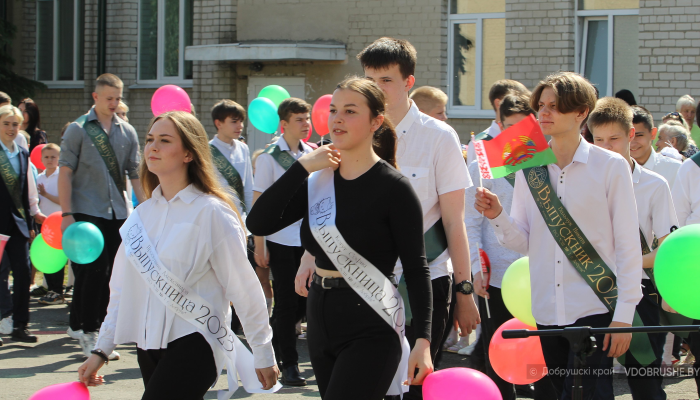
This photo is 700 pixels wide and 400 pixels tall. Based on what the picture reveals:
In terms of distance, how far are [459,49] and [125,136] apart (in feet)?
25.7

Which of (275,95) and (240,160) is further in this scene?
(275,95)

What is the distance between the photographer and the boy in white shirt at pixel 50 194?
9.84 m

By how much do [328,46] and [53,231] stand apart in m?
7.41

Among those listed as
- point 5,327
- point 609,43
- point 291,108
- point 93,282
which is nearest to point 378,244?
point 291,108

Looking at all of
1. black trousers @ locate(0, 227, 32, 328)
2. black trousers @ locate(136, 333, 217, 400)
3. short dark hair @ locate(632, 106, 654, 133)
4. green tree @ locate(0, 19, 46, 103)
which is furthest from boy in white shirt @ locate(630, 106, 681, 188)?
green tree @ locate(0, 19, 46, 103)

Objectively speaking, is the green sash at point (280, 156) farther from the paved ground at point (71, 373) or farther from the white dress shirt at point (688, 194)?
the white dress shirt at point (688, 194)

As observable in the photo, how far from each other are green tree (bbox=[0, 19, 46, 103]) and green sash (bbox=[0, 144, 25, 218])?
8990mm

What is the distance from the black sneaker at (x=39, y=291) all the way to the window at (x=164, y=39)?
7045 mm

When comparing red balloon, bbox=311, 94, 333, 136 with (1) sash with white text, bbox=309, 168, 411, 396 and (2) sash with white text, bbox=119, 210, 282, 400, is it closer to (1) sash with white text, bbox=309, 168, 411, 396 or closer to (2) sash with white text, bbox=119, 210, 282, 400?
(2) sash with white text, bbox=119, 210, 282, 400

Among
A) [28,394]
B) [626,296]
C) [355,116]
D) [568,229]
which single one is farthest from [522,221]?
[28,394]

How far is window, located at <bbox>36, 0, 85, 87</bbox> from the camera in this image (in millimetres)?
18156

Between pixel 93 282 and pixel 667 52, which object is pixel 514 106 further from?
pixel 667 52

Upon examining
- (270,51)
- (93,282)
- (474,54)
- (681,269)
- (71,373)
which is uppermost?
(270,51)

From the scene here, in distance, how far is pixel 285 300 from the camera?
6.35 meters
